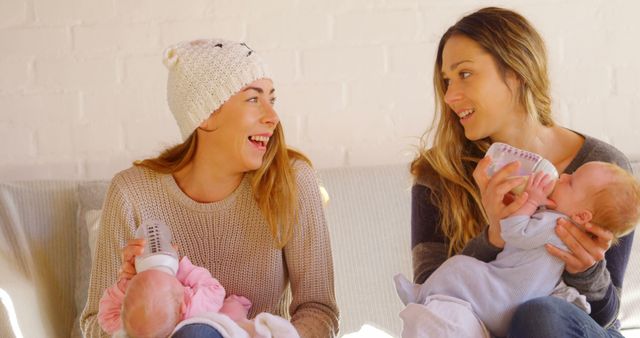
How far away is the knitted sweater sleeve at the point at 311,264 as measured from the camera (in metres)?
1.92

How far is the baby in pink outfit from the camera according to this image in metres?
1.58

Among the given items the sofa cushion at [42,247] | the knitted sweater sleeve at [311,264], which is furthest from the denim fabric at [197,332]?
the sofa cushion at [42,247]

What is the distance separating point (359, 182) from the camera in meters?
2.54

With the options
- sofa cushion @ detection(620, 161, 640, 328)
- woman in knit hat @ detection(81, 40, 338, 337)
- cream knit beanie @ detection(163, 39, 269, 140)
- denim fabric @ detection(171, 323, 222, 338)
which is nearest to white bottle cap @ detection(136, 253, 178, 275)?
denim fabric @ detection(171, 323, 222, 338)

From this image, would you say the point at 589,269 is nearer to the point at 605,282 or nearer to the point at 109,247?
the point at 605,282

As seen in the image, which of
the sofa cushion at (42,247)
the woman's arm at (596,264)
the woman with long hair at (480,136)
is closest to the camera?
the woman's arm at (596,264)

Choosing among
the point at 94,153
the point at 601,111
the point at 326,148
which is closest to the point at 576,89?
the point at 601,111

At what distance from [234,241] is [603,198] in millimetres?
769

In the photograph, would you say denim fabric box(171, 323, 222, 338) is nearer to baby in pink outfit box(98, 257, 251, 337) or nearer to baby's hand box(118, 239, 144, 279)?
baby in pink outfit box(98, 257, 251, 337)

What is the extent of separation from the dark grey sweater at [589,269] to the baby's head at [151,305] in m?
0.57

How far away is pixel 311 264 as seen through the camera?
6.31 ft

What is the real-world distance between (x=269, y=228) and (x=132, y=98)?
2.88ft

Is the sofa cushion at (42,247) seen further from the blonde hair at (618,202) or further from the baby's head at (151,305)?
the blonde hair at (618,202)

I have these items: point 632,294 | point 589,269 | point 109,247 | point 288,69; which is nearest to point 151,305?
point 109,247
